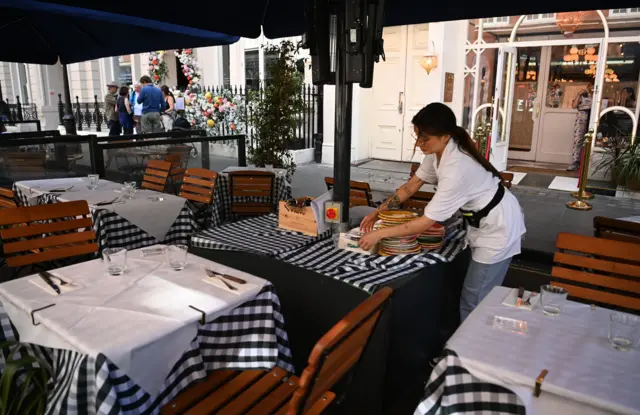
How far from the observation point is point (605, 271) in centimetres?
270

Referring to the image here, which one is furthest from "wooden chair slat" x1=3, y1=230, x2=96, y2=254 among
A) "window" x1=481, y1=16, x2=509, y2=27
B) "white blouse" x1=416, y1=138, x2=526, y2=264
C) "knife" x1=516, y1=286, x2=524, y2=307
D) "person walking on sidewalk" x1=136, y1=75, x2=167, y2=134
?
"window" x1=481, y1=16, x2=509, y2=27

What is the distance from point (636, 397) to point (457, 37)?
31.3 feet

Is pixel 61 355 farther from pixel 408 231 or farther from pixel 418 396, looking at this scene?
pixel 418 396

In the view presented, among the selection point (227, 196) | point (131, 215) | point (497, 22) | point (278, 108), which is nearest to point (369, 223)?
point (131, 215)

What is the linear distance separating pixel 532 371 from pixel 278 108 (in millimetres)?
5400

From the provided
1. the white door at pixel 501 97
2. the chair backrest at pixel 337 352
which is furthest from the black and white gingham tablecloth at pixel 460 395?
the white door at pixel 501 97

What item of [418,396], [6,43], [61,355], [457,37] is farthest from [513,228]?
[457,37]

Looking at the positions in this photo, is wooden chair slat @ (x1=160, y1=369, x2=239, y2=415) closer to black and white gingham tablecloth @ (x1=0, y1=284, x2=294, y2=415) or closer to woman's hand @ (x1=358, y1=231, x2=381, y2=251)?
black and white gingham tablecloth @ (x1=0, y1=284, x2=294, y2=415)

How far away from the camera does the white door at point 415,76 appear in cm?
999

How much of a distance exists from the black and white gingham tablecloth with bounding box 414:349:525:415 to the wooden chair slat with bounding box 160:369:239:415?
2.86ft

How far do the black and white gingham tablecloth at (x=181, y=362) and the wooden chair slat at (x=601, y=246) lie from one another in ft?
5.59

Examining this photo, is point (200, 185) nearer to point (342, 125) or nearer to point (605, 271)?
point (342, 125)

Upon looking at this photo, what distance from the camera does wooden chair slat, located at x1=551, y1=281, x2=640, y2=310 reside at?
2598 millimetres

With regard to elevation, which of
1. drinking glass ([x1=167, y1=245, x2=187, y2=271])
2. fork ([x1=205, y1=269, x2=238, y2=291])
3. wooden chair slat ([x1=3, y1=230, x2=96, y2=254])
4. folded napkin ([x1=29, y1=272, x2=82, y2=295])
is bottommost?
wooden chair slat ([x1=3, y1=230, x2=96, y2=254])
